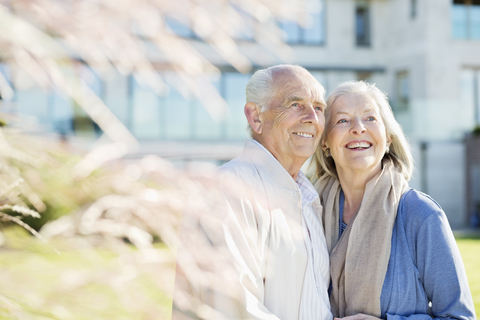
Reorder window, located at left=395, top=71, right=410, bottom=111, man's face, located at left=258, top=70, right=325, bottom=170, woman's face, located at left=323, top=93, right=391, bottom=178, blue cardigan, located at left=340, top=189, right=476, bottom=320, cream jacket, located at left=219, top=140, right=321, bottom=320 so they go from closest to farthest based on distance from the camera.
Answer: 1. cream jacket, located at left=219, top=140, right=321, bottom=320
2. blue cardigan, located at left=340, top=189, right=476, bottom=320
3. man's face, located at left=258, top=70, right=325, bottom=170
4. woman's face, located at left=323, top=93, right=391, bottom=178
5. window, located at left=395, top=71, right=410, bottom=111

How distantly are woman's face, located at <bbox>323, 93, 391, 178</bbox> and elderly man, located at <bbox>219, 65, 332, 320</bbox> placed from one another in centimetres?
16

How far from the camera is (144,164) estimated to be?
1.10m

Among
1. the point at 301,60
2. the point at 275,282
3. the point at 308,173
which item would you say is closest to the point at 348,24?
the point at 301,60

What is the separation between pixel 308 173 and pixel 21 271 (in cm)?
245

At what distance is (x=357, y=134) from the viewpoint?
2723 mm

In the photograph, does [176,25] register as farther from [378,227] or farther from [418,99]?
[418,99]

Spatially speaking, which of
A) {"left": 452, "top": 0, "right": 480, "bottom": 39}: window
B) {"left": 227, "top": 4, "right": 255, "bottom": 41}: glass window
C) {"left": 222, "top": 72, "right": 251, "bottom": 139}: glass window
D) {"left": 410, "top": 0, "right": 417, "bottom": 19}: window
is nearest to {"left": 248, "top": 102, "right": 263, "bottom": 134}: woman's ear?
{"left": 227, "top": 4, "right": 255, "bottom": 41}: glass window

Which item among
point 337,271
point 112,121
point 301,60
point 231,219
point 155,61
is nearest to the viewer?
point 112,121

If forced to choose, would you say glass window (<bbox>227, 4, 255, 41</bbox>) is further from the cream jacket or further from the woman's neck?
the woman's neck

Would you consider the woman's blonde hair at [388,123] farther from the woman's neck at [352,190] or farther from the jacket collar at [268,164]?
the jacket collar at [268,164]

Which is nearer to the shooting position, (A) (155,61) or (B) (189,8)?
(B) (189,8)

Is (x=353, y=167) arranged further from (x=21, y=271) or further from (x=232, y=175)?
(x=21, y=271)

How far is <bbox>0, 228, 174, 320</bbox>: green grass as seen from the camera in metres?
1.02

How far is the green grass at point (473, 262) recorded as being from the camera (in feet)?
22.3
